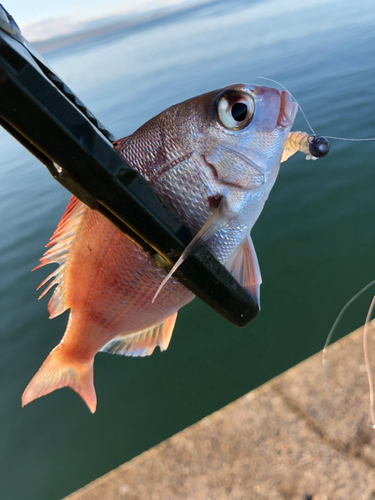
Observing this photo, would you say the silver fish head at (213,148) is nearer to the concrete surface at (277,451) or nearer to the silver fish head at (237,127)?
the silver fish head at (237,127)

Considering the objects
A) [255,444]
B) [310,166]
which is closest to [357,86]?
[310,166]

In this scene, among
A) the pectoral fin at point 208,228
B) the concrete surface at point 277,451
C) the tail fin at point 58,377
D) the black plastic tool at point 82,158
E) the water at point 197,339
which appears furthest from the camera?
the water at point 197,339

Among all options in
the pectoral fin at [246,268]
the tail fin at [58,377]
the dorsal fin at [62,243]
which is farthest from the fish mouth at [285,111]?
the tail fin at [58,377]

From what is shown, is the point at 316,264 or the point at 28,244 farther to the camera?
the point at 28,244

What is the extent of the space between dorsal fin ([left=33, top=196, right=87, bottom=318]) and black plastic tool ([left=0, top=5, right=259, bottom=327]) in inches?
11.7

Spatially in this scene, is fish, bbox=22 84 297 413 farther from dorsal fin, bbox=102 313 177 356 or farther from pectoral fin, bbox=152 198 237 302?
dorsal fin, bbox=102 313 177 356

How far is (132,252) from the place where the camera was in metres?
1.06

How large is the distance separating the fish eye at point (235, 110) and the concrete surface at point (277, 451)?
173 centimetres

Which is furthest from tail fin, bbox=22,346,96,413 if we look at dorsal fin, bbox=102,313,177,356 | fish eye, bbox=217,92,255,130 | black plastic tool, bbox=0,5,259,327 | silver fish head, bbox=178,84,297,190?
fish eye, bbox=217,92,255,130

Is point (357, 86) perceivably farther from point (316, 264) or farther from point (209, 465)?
point (209, 465)

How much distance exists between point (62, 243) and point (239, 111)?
0.74m

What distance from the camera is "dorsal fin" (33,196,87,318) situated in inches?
43.1

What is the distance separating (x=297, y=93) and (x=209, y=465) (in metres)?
7.75

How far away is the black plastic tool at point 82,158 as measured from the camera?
22.0 inches
